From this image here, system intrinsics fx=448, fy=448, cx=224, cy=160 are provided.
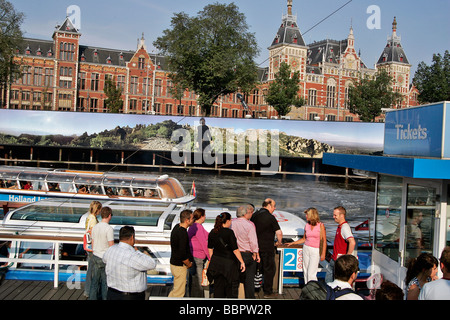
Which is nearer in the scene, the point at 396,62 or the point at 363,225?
the point at 363,225

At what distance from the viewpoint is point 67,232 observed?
30.0 feet

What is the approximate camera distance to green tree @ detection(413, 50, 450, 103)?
5441 cm

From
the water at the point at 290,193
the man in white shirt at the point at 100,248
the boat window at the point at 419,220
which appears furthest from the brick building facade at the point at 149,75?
the boat window at the point at 419,220

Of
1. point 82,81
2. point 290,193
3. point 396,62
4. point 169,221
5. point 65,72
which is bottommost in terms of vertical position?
point 290,193

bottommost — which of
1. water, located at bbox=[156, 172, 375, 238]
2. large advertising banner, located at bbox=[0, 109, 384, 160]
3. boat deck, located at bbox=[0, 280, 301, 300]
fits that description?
water, located at bbox=[156, 172, 375, 238]

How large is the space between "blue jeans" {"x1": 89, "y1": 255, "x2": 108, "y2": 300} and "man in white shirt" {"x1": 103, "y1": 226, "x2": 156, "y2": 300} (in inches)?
62.3

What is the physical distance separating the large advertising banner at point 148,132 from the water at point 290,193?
3.35 metres

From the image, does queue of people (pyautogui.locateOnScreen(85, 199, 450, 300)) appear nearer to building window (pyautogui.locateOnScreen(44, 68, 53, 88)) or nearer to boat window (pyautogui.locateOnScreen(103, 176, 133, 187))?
boat window (pyautogui.locateOnScreen(103, 176, 133, 187))

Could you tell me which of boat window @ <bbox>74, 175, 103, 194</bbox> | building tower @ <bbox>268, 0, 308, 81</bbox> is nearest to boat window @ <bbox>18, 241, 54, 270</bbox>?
boat window @ <bbox>74, 175, 103, 194</bbox>

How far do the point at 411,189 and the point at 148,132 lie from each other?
133ft

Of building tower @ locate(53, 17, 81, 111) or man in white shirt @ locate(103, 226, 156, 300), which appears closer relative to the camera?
man in white shirt @ locate(103, 226, 156, 300)

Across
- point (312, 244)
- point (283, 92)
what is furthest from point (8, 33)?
point (312, 244)

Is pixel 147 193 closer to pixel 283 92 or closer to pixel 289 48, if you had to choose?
pixel 283 92
